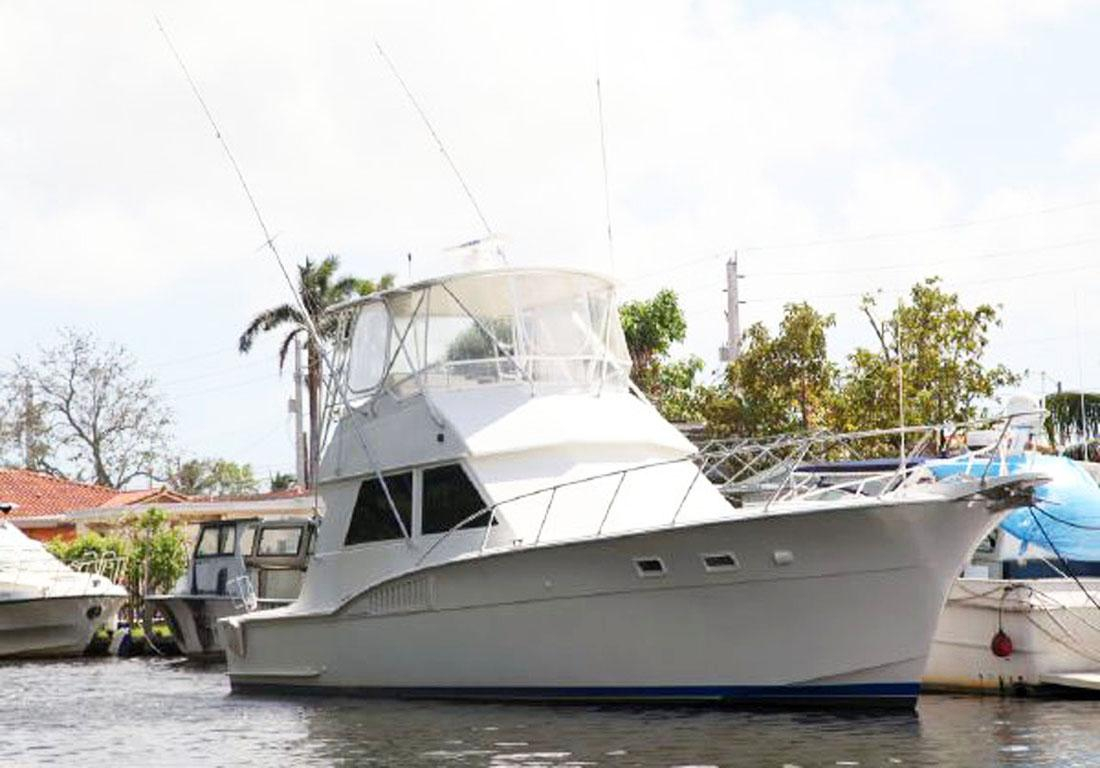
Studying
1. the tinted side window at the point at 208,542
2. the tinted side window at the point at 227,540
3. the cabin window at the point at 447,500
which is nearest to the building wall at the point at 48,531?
the tinted side window at the point at 208,542

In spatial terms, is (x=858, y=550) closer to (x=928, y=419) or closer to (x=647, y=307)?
(x=928, y=419)

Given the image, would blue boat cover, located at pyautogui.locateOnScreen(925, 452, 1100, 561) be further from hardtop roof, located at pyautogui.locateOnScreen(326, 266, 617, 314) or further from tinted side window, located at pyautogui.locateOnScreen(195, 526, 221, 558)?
tinted side window, located at pyautogui.locateOnScreen(195, 526, 221, 558)

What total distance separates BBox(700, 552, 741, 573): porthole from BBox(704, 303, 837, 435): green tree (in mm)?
23782

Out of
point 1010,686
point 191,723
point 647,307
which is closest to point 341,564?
point 191,723

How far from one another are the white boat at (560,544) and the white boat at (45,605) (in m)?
14.6

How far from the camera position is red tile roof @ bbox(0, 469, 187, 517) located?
66.9 meters

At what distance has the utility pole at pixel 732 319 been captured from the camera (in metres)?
57.3

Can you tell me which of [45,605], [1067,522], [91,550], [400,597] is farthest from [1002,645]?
[91,550]

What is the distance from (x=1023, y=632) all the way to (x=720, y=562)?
420cm

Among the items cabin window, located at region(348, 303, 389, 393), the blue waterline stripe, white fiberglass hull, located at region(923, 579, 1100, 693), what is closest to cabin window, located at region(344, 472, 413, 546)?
cabin window, located at region(348, 303, 389, 393)

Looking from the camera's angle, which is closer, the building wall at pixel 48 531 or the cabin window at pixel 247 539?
the cabin window at pixel 247 539

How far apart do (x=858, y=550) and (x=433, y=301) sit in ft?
24.3

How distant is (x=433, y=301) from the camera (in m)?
25.1

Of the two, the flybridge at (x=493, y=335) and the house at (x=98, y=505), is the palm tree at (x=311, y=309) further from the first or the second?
the flybridge at (x=493, y=335)
